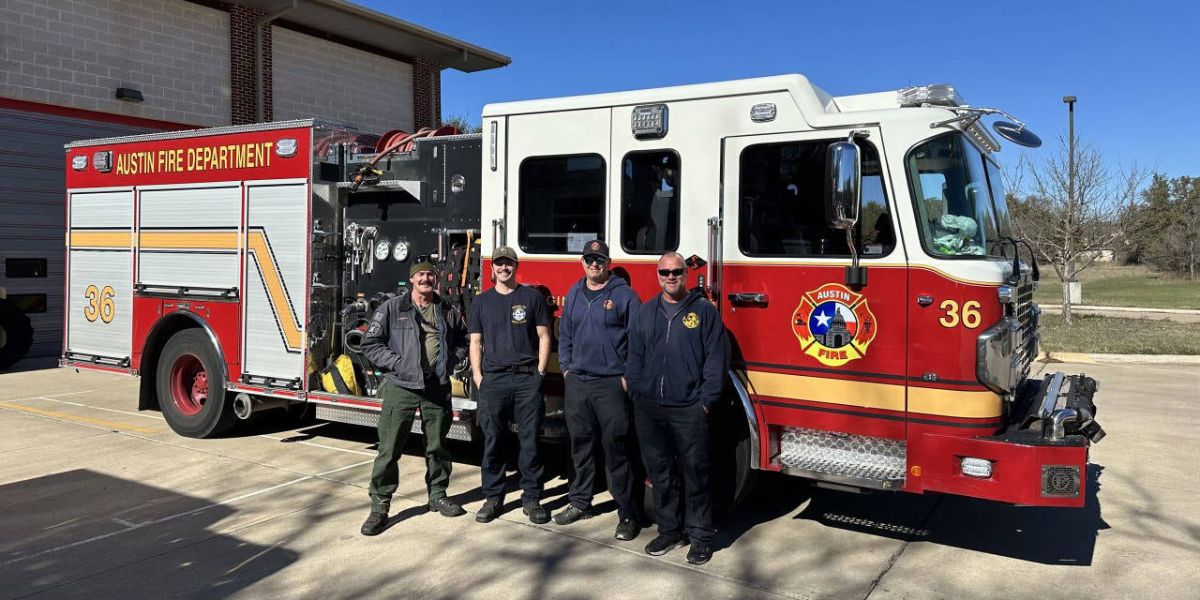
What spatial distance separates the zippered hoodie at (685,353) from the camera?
4.77 metres

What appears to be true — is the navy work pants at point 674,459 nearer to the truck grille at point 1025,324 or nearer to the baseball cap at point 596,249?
the baseball cap at point 596,249

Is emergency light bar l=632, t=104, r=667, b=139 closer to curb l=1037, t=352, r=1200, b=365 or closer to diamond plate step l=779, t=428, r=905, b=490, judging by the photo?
diamond plate step l=779, t=428, r=905, b=490

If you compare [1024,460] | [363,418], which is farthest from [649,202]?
[363,418]

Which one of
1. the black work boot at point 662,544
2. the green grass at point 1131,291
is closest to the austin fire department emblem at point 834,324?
the black work boot at point 662,544

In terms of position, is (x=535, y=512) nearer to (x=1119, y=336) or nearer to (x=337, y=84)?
(x=1119, y=336)

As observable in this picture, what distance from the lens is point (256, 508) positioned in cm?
584

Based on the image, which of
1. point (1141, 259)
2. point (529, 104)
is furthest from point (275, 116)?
point (1141, 259)

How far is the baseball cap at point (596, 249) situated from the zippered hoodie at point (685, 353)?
1.54 feet

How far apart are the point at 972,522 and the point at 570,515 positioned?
2.72 m

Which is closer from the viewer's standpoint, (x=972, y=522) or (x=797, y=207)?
(x=797, y=207)

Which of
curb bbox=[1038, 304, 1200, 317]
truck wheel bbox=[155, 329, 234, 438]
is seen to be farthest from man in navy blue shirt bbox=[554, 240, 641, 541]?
curb bbox=[1038, 304, 1200, 317]

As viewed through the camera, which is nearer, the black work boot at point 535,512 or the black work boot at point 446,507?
the black work boot at point 535,512

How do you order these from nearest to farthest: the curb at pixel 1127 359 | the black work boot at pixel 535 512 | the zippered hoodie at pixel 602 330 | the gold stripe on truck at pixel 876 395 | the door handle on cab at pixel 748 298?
the gold stripe on truck at pixel 876 395 < the door handle on cab at pixel 748 298 < the zippered hoodie at pixel 602 330 < the black work boot at pixel 535 512 < the curb at pixel 1127 359

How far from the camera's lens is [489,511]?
562 cm
